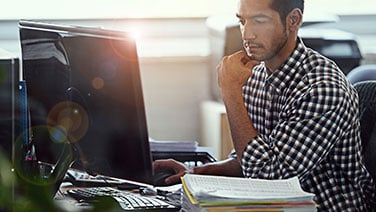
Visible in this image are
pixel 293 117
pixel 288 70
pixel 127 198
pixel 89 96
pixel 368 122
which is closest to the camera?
pixel 89 96

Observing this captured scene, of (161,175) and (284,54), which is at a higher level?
(284,54)

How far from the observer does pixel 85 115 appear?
5.16 ft

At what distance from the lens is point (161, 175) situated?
6.51 ft

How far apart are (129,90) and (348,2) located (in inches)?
102

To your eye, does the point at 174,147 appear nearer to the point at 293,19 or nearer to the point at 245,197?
the point at 293,19

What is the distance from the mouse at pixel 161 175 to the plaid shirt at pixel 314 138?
0.88 feet

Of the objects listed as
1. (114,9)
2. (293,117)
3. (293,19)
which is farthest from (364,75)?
(114,9)

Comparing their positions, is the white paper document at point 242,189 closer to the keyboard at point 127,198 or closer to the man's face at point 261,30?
the keyboard at point 127,198

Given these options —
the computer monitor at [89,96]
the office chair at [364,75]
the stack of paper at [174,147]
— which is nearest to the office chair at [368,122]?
the office chair at [364,75]

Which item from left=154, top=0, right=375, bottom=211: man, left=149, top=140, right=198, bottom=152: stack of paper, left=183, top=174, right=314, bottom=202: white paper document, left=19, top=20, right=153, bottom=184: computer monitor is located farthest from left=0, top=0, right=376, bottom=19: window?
left=183, top=174, right=314, bottom=202: white paper document

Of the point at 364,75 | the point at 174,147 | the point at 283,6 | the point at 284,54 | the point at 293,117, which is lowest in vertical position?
the point at 174,147

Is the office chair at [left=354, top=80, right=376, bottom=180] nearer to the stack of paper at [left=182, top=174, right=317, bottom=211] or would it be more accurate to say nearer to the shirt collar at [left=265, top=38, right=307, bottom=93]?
the shirt collar at [left=265, top=38, right=307, bottom=93]

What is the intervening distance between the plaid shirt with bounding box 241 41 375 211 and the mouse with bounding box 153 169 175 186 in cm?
27

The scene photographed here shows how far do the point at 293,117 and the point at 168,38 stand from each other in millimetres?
2008
